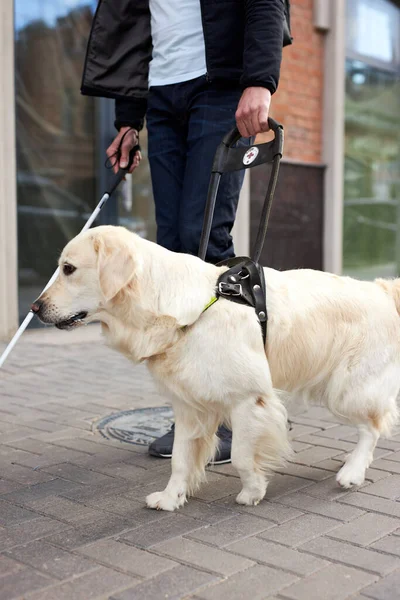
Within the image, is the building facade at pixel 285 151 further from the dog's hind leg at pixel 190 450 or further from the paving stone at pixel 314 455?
the dog's hind leg at pixel 190 450

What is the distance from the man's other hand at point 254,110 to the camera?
10.0 ft

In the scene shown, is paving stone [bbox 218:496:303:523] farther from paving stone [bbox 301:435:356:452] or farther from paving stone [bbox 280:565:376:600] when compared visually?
paving stone [bbox 301:435:356:452]

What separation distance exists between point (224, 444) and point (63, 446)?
0.81 metres

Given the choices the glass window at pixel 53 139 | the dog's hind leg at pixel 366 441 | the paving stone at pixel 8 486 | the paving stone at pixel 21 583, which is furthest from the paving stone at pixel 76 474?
the glass window at pixel 53 139

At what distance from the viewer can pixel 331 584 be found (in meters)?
2.07

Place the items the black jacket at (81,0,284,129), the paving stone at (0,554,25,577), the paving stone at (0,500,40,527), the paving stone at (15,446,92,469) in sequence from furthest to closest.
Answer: the paving stone at (15,446,92,469) < the black jacket at (81,0,284,129) < the paving stone at (0,500,40,527) < the paving stone at (0,554,25,577)

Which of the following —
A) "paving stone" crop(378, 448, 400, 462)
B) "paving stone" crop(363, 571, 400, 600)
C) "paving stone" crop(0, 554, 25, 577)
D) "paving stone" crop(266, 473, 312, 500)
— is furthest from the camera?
"paving stone" crop(378, 448, 400, 462)

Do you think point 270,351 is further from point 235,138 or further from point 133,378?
point 133,378

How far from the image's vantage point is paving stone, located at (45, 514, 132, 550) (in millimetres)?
2391

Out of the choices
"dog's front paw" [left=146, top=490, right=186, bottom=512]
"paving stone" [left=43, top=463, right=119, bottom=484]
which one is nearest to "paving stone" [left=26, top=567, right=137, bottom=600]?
"dog's front paw" [left=146, top=490, right=186, bottom=512]

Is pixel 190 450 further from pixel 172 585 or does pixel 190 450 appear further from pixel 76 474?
pixel 172 585

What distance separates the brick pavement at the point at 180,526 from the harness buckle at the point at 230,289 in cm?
83

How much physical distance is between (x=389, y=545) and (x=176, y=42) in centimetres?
249

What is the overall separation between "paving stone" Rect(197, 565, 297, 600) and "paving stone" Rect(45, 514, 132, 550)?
0.54m
